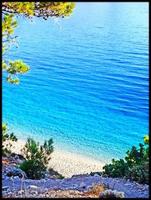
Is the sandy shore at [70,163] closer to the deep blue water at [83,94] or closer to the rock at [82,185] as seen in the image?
the deep blue water at [83,94]

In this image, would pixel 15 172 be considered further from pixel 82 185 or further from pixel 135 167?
pixel 135 167

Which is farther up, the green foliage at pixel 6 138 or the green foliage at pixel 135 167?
the green foliage at pixel 6 138

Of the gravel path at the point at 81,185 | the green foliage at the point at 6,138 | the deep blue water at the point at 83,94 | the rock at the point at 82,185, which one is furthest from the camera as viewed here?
the deep blue water at the point at 83,94

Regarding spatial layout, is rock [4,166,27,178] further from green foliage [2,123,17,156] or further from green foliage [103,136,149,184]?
green foliage [103,136,149,184]

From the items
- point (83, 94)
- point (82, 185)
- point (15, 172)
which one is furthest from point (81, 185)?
point (83, 94)

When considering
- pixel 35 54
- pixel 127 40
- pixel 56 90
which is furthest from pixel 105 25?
pixel 56 90

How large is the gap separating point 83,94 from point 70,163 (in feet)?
37.9

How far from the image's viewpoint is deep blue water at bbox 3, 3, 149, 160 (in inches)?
865

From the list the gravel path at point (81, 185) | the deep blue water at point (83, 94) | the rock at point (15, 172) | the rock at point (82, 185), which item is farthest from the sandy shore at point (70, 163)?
the rock at point (82, 185)

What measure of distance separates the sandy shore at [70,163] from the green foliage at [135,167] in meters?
5.33

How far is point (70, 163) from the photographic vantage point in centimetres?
1756

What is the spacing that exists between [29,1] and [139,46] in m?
34.9

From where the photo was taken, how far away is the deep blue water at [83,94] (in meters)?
→ 22.0

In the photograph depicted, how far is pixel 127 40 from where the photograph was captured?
47500 millimetres
